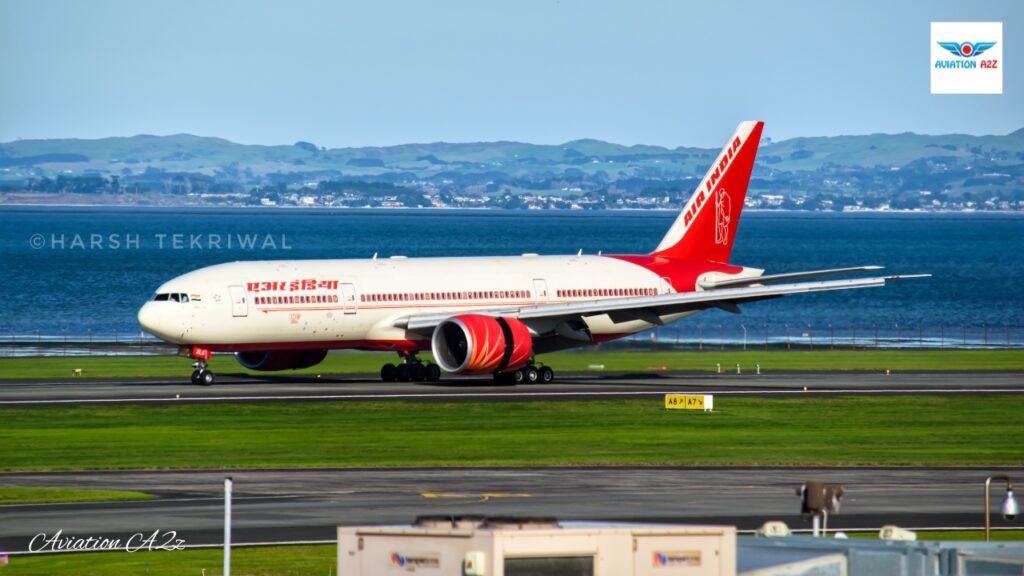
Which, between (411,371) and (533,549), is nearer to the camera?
(533,549)

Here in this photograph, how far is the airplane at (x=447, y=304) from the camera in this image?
67562 millimetres

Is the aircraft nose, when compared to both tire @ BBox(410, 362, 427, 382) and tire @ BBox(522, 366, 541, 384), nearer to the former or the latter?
tire @ BBox(410, 362, 427, 382)

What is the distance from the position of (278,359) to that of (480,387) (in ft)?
27.6

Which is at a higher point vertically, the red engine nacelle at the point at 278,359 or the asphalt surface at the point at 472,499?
the red engine nacelle at the point at 278,359

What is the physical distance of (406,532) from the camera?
1219 cm

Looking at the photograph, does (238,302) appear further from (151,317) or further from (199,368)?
(199,368)

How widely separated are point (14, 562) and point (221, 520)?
5709 millimetres

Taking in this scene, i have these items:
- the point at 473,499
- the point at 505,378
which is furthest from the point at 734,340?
the point at 473,499

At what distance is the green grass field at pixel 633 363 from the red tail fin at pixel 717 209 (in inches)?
236

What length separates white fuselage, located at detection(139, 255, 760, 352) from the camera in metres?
67.1

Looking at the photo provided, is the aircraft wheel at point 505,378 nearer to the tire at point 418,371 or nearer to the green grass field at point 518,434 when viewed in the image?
the tire at point 418,371

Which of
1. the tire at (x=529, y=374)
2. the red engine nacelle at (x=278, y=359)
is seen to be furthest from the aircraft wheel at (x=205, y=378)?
the tire at (x=529, y=374)

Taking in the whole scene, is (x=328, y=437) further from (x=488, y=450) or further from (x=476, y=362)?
(x=476, y=362)

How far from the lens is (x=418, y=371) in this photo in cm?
7331
